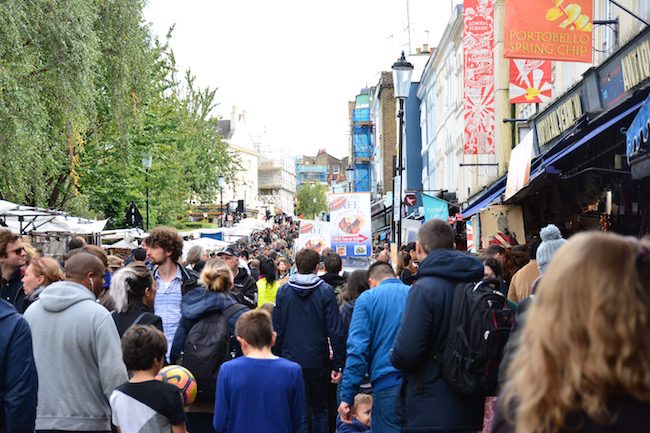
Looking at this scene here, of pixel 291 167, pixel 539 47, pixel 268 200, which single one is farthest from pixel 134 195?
pixel 291 167

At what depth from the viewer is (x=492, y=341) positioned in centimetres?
532

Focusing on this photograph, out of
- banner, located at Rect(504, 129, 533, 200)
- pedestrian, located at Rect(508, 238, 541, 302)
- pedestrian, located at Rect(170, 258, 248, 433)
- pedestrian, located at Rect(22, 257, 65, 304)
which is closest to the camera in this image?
pedestrian, located at Rect(22, 257, 65, 304)

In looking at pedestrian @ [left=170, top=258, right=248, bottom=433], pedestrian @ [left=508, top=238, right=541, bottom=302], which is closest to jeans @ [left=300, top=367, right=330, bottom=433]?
pedestrian @ [left=170, top=258, right=248, bottom=433]

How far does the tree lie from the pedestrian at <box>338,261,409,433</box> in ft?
542

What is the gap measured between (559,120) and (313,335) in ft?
29.6

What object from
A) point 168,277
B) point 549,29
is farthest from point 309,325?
point 549,29

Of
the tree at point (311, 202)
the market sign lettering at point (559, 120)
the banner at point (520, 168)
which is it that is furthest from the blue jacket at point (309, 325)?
the tree at point (311, 202)

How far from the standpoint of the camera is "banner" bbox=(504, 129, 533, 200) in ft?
42.8

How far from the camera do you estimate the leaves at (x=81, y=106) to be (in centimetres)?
1875

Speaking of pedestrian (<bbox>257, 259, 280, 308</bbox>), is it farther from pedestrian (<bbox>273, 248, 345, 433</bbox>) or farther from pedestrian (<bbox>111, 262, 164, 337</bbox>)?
pedestrian (<bbox>111, 262, 164, 337</bbox>)

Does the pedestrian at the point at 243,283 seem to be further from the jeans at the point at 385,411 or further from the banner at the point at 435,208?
the banner at the point at 435,208

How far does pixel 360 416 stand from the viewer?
7391mm

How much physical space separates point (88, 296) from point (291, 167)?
193913mm

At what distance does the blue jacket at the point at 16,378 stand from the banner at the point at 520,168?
8763mm
